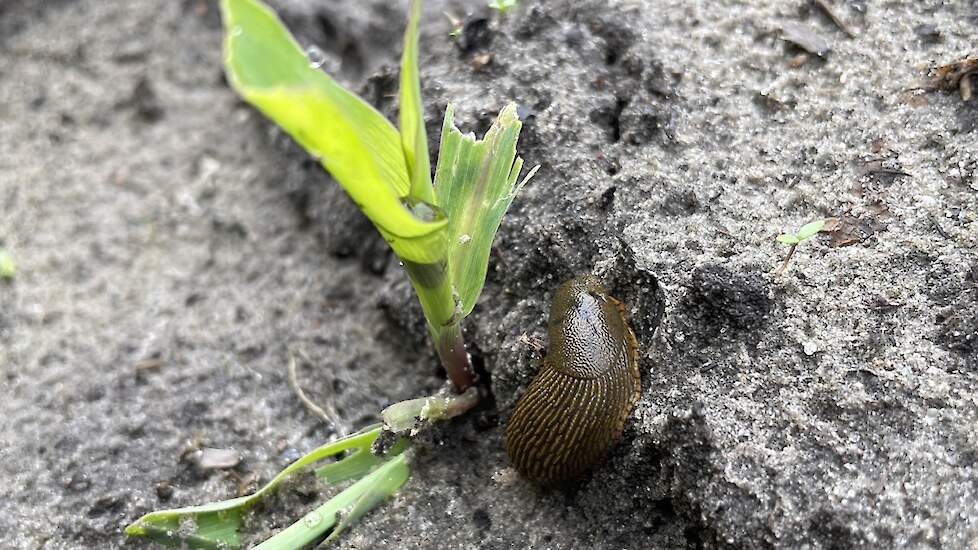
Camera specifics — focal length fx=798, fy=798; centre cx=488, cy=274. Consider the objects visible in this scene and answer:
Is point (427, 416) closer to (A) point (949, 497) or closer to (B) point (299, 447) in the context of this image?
(B) point (299, 447)

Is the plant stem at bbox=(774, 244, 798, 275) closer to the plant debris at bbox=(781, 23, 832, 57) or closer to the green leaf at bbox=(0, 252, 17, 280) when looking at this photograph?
the plant debris at bbox=(781, 23, 832, 57)

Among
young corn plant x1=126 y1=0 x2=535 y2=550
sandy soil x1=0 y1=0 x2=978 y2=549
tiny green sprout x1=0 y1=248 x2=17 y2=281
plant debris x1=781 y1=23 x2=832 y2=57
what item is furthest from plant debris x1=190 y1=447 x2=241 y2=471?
plant debris x1=781 y1=23 x2=832 y2=57

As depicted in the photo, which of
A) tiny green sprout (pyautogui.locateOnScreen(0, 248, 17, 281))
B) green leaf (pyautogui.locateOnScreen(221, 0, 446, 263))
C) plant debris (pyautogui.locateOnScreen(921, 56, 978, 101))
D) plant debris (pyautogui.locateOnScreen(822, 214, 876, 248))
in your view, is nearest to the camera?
green leaf (pyautogui.locateOnScreen(221, 0, 446, 263))

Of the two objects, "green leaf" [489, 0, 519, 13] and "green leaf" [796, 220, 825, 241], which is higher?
"green leaf" [489, 0, 519, 13]

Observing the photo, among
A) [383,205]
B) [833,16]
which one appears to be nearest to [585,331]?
[383,205]

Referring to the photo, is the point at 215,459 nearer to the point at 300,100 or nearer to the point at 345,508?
the point at 345,508

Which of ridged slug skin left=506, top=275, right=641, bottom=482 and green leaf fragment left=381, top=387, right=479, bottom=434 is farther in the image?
green leaf fragment left=381, top=387, right=479, bottom=434

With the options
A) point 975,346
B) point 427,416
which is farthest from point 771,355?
point 427,416

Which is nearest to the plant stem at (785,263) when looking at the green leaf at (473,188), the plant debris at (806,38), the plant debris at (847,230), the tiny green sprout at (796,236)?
the tiny green sprout at (796,236)
